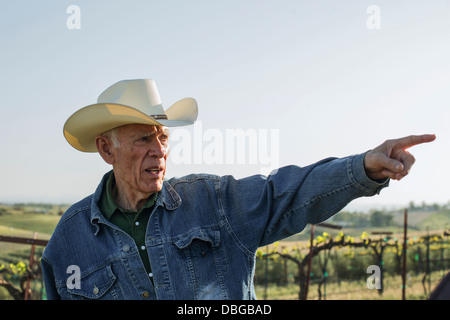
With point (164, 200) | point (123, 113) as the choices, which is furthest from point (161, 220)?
point (123, 113)

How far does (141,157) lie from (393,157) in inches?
53.8

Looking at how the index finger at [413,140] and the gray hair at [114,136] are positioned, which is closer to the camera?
the index finger at [413,140]

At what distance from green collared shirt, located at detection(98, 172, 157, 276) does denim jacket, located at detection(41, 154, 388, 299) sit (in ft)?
0.13

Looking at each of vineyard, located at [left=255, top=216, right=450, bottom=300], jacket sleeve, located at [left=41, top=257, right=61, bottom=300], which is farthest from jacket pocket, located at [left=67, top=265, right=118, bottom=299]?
vineyard, located at [left=255, top=216, right=450, bottom=300]

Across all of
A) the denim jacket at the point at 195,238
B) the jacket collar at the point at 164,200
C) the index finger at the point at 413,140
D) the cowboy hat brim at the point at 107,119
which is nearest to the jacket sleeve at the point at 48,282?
the denim jacket at the point at 195,238

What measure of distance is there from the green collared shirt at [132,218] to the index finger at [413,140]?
1410 mm

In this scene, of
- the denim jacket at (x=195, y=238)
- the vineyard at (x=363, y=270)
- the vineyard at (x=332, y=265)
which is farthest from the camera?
the vineyard at (x=363, y=270)

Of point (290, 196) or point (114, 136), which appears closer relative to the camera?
point (290, 196)

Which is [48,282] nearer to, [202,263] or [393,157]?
[202,263]

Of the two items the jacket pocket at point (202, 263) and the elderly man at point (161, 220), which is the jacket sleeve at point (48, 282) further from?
the jacket pocket at point (202, 263)

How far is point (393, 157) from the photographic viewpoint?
210 cm

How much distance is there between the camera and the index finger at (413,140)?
1.97 metres

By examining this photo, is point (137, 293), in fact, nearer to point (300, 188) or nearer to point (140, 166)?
point (140, 166)

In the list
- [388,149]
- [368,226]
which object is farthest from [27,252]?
[388,149]
